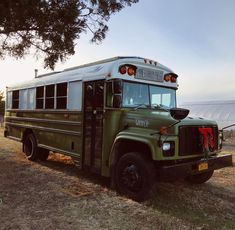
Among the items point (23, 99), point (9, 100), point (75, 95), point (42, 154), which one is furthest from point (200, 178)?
point (9, 100)

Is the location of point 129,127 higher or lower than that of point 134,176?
higher

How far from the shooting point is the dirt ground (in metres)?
4.41

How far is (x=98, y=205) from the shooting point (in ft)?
16.8

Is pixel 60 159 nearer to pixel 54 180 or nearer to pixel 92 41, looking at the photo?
pixel 54 180

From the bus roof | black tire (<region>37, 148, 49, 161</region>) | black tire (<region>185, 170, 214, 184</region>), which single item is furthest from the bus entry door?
black tire (<region>37, 148, 49, 161</region>)

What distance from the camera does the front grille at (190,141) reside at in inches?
204

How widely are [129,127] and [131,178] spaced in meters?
0.95

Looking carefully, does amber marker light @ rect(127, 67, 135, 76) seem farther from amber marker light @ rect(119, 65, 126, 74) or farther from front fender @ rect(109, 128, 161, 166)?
front fender @ rect(109, 128, 161, 166)

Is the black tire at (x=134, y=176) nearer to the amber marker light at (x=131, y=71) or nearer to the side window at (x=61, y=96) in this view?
the amber marker light at (x=131, y=71)

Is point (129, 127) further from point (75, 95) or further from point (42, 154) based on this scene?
point (42, 154)

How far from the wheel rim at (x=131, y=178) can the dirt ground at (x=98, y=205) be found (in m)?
0.25

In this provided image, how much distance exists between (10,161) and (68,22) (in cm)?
437

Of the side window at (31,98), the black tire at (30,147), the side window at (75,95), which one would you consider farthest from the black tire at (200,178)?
the side window at (31,98)

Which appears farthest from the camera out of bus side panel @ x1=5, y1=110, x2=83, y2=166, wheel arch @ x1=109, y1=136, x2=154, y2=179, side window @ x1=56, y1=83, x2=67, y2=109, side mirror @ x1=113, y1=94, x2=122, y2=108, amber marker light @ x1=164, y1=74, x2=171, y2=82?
side window @ x1=56, y1=83, x2=67, y2=109
